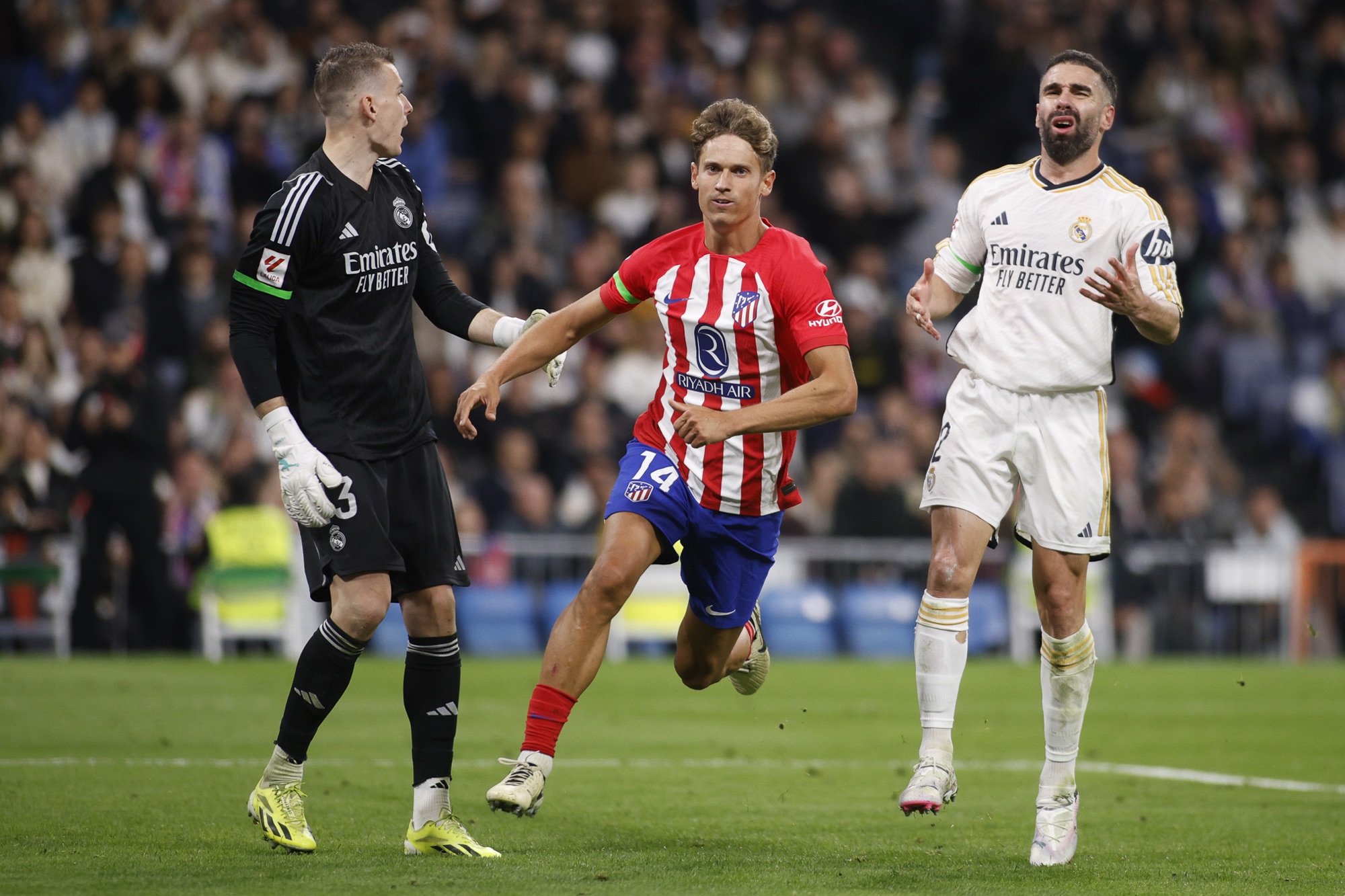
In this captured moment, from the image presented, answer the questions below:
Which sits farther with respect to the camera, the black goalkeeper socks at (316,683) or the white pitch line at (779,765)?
the white pitch line at (779,765)

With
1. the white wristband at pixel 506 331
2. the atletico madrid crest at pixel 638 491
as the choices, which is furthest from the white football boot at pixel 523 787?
the white wristband at pixel 506 331

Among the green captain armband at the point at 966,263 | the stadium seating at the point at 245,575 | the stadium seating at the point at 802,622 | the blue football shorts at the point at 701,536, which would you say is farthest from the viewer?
the stadium seating at the point at 802,622

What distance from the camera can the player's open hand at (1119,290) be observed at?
602cm

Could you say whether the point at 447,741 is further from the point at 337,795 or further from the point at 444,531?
the point at 337,795

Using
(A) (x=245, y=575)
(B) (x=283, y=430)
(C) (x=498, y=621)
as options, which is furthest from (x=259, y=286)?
(C) (x=498, y=621)

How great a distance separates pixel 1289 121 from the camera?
72.6 ft

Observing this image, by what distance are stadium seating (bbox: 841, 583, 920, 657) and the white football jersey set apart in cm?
1050

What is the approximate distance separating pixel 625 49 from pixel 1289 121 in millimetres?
8943

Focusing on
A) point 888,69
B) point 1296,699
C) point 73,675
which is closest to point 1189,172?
point 888,69

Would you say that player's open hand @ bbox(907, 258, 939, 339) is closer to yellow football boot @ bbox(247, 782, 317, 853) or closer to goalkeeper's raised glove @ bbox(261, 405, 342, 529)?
goalkeeper's raised glove @ bbox(261, 405, 342, 529)

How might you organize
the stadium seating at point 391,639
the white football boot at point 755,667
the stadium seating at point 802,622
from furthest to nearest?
the stadium seating at point 802,622
the stadium seating at point 391,639
the white football boot at point 755,667

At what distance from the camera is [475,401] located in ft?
20.8

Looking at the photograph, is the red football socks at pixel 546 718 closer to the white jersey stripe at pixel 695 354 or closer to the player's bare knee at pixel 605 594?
the player's bare knee at pixel 605 594

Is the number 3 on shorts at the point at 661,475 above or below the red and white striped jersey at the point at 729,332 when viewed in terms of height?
below
